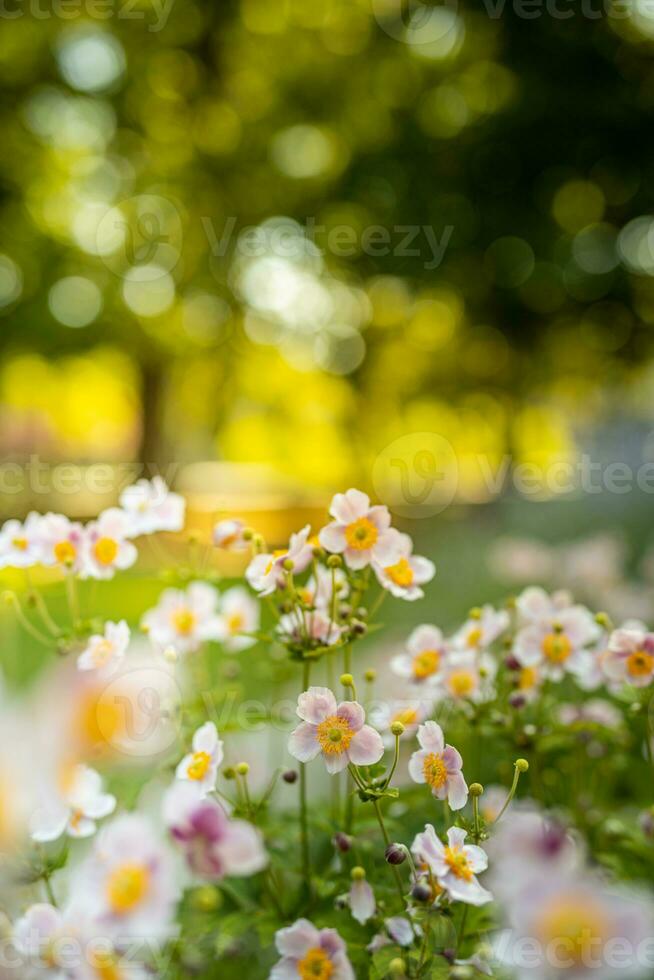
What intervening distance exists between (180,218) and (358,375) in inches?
82.9

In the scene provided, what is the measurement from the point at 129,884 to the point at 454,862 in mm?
242

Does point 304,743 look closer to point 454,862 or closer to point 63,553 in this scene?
point 454,862

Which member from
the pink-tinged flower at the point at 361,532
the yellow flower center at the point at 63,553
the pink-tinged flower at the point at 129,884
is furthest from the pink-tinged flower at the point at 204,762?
the yellow flower center at the point at 63,553

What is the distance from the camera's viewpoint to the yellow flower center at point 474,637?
115 cm

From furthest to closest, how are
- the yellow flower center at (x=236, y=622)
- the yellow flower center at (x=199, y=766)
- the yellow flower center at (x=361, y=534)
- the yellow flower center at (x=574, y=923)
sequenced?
the yellow flower center at (x=236, y=622) → the yellow flower center at (x=361, y=534) → the yellow flower center at (x=199, y=766) → the yellow flower center at (x=574, y=923)

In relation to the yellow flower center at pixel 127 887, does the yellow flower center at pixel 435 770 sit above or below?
above

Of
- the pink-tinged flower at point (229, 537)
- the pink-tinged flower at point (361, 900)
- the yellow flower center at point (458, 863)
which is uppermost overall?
the pink-tinged flower at point (229, 537)

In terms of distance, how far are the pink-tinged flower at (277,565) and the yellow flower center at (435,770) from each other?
24cm

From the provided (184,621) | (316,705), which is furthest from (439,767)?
(184,621)

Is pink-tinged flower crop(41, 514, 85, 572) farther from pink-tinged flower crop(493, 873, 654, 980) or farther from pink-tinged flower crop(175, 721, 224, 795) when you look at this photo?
pink-tinged flower crop(493, 873, 654, 980)

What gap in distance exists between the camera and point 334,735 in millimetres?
Answer: 795

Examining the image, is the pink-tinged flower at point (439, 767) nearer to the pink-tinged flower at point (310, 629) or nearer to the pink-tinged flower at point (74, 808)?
the pink-tinged flower at point (310, 629)

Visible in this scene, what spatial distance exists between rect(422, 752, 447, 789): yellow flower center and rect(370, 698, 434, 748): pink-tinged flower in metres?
0.15

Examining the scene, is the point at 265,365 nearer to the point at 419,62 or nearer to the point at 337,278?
the point at 337,278
